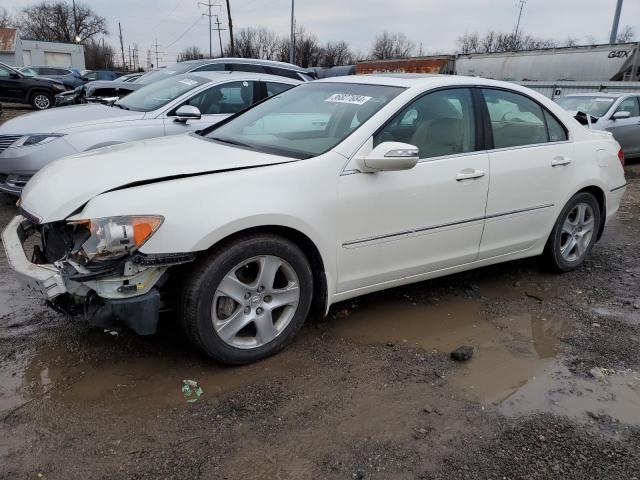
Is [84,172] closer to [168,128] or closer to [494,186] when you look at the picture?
[494,186]

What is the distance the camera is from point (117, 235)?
8.66ft

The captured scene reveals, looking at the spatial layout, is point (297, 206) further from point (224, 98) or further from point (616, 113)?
point (616, 113)

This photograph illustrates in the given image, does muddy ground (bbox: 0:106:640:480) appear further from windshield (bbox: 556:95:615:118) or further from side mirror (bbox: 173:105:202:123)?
windshield (bbox: 556:95:615:118)

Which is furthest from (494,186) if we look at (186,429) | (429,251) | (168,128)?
(168,128)

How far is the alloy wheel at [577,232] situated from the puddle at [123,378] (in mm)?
2804

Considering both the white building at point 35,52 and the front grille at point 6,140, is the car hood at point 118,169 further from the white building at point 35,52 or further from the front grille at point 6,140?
the white building at point 35,52

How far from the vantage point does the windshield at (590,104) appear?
11344mm

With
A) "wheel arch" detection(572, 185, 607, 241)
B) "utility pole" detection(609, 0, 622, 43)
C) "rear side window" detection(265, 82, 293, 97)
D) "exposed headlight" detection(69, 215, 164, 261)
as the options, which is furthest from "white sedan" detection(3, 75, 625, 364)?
"utility pole" detection(609, 0, 622, 43)

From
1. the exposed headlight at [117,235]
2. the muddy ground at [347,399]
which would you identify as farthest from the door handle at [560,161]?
the exposed headlight at [117,235]

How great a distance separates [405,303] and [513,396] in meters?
1.28

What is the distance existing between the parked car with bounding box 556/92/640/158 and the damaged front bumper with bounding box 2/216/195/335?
33.8 ft

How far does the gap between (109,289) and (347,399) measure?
133 cm

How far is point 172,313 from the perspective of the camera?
10.1 ft

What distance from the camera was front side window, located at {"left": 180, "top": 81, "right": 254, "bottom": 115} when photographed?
22.0ft
